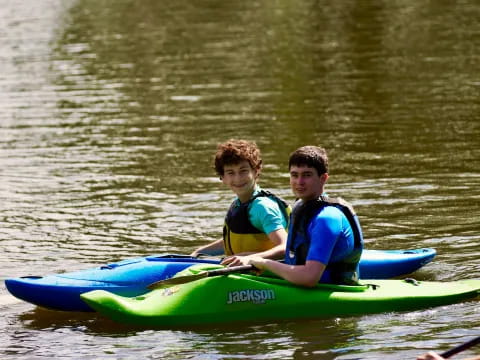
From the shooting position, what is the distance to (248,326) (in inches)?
295

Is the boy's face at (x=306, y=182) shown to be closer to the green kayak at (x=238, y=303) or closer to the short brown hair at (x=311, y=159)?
the short brown hair at (x=311, y=159)

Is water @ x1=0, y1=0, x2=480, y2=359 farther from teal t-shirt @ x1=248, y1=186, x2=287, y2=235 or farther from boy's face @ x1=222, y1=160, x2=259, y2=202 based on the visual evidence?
boy's face @ x1=222, y1=160, x2=259, y2=202

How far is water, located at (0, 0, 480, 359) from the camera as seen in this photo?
7.42 metres

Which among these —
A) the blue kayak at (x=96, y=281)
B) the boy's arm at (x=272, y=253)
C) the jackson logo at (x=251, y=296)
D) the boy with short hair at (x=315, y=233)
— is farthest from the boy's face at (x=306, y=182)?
the blue kayak at (x=96, y=281)

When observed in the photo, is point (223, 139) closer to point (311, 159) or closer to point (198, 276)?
point (198, 276)

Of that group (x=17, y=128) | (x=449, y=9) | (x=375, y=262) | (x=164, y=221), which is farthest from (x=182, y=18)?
(x=375, y=262)

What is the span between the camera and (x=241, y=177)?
780cm

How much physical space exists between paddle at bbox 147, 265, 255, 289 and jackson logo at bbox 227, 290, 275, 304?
147 mm

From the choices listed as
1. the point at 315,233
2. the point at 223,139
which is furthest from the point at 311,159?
the point at 223,139

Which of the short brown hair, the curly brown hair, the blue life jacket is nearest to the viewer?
the short brown hair

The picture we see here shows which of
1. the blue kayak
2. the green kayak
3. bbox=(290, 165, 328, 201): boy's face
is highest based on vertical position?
bbox=(290, 165, 328, 201): boy's face

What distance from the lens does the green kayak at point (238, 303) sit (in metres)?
7.38

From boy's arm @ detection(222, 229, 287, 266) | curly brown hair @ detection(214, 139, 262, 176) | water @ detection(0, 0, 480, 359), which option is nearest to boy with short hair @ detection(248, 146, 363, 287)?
boy's arm @ detection(222, 229, 287, 266)

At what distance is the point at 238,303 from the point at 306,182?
3.15 ft
